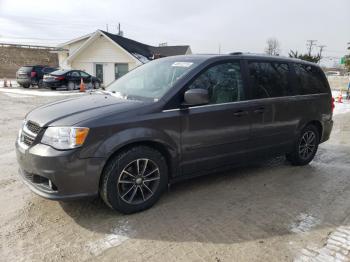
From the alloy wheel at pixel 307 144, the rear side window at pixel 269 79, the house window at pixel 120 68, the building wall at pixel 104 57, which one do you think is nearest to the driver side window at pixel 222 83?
the rear side window at pixel 269 79

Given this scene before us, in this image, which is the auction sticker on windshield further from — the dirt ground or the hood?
the dirt ground

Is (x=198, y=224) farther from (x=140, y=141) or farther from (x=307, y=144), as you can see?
(x=307, y=144)

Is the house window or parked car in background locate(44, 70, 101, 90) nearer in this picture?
parked car in background locate(44, 70, 101, 90)

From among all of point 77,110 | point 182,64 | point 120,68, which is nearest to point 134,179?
point 77,110

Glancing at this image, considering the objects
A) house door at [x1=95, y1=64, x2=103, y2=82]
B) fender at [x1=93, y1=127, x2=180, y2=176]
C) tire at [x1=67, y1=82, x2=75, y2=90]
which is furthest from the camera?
house door at [x1=95, y1=64, x2=103, y2=82]

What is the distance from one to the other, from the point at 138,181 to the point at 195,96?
3.79ft

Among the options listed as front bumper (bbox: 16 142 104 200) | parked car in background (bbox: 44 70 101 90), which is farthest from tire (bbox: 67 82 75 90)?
front bumper (bbox: 16 142 104 200)

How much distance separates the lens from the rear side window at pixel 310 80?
5.30m

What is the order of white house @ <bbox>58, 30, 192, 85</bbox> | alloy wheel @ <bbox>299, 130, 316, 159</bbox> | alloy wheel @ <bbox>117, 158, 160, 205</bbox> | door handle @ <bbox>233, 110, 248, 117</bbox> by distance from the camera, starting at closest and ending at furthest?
alloy wheel @ <bbox>117, 158, 160, 205</bbox> → door handle @ <bbox>233, 110, 248, 117</bbox> → alloy wheel @ <bbox>299, 130, 316, 159</bbox> → white house @ <bbox>58, 30, 192, 85</bbox>

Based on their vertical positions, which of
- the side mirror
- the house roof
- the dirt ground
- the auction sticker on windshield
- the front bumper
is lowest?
the dirt ground

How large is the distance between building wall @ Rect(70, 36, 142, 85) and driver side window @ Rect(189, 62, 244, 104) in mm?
22312

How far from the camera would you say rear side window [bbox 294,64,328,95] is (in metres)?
5.30

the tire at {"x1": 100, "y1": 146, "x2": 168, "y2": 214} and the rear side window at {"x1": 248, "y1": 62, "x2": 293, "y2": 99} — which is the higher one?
the rear side window at {"x1": 248, "y1": 62, "x2": 293, "y2": 99}

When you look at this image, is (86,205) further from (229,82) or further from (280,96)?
(280,96)
